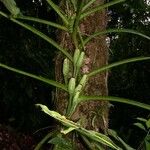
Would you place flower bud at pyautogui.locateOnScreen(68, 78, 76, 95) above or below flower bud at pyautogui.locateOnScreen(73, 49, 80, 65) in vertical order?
below

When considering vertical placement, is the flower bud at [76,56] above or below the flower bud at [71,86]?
above

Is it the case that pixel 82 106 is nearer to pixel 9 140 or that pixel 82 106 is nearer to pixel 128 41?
pixel 9 140

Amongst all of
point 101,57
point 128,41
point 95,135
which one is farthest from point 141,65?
point 95,135

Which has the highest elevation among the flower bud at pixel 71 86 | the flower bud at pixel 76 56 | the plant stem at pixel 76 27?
the plant stem at pixel 76 27

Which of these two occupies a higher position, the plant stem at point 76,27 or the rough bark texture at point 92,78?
the plant stem at point 76,27

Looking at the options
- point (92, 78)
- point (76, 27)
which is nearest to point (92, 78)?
point (92, 78)

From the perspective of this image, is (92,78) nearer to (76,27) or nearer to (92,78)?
(92,78)
